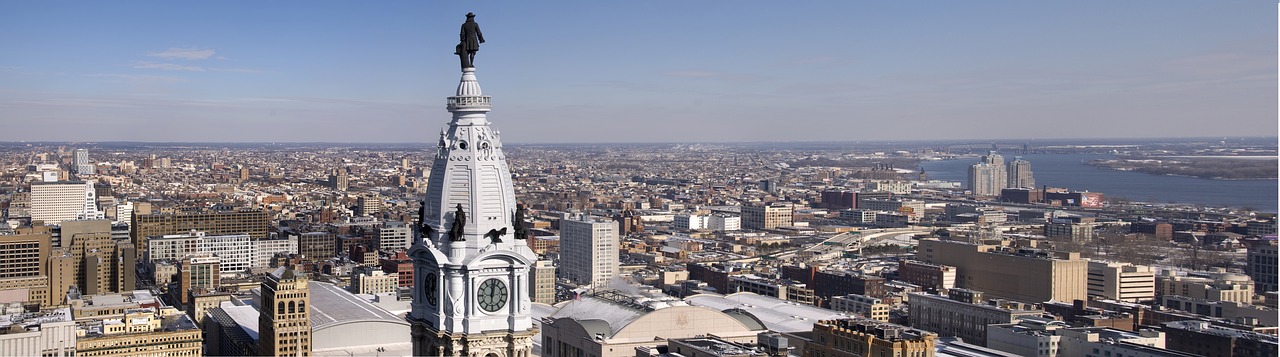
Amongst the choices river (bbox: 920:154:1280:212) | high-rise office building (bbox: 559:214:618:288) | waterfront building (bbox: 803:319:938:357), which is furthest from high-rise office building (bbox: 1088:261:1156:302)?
river (bbox: 920:154:1280:212)

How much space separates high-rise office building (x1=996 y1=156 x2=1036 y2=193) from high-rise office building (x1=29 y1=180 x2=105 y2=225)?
280 ft

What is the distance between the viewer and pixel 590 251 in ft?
207

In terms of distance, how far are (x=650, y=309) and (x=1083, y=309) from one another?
61.0ft

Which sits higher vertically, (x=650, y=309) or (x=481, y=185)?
(x=481, y=185)

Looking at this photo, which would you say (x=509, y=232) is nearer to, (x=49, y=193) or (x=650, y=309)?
(x=650, y=309)

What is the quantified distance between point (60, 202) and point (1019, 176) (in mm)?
89670

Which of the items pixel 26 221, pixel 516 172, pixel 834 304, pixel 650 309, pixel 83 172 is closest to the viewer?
pixel 650 309

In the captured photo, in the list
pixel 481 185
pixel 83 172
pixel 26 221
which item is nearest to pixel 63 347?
pixel 481 185

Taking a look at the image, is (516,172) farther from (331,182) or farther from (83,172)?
(83,172)

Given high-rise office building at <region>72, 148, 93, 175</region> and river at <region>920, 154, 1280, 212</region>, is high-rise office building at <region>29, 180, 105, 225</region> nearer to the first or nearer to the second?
high-rise office building at <region>72, 148, 93, 175</region>

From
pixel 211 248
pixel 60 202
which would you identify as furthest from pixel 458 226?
pixel 60 202

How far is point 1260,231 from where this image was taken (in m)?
74.1

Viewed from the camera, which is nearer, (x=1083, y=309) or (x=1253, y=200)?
(x=1083, y=309)

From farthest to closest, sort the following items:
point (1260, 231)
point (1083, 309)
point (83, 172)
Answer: point (83, 172) < point (1260, 231) < point (1083, 309)
